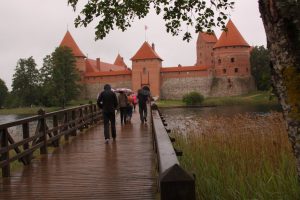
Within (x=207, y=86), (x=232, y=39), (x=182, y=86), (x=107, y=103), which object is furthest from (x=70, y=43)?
(x=107, y=103)

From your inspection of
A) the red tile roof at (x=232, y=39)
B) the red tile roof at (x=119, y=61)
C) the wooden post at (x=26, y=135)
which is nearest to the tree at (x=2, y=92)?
the red tile roof at (x=119, y=61)

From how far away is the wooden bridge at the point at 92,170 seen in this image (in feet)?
8.37

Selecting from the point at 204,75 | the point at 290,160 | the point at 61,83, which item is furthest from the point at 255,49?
the point at 290,160

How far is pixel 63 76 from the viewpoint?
47812mm

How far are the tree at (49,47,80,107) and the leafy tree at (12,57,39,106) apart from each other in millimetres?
5687

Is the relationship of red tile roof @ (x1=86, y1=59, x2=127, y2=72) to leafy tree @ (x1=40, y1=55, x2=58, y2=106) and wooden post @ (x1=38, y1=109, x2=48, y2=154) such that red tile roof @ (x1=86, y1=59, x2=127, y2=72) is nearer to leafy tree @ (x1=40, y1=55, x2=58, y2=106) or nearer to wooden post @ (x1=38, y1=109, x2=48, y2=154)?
leafy tree @ (x1=40, y1=55, x2=58, y2=106)

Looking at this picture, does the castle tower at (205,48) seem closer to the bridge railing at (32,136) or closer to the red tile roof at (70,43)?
the red tile roof at (70,43)

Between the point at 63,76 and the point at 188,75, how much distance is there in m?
16.3

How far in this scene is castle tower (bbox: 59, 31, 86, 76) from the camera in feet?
188

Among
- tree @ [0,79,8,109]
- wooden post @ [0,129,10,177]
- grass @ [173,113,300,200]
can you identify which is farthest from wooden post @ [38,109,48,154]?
tree @ [0,79,8,109]

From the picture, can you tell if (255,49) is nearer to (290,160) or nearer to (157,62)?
(157,62)

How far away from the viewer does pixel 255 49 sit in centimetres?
5531

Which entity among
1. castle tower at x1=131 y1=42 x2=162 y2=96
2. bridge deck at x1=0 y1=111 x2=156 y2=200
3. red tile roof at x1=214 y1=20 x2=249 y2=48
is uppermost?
red tile roof at x1=214 y1=20 x2=249 y2=48

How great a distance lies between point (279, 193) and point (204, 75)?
49.7 m
